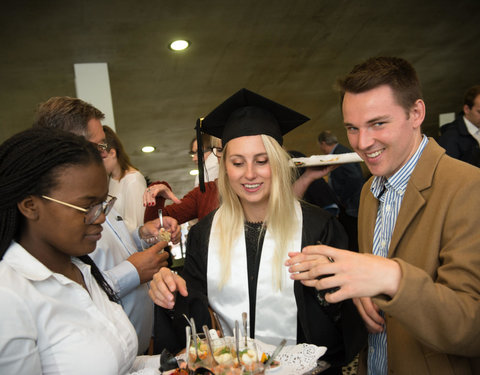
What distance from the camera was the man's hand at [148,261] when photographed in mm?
1961

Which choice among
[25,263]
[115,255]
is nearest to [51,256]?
[25,263]

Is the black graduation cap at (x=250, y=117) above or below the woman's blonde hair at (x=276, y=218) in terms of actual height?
above

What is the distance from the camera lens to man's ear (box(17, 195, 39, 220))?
1.19 m

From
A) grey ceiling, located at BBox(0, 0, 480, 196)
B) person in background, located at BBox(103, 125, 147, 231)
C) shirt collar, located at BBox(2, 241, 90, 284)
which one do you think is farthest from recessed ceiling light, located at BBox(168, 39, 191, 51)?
A: shirt collar, located at BBox(2, 241, 90, 284)

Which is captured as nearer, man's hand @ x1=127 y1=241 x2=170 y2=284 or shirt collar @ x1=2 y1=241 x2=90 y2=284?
shirt collar @ x1=2 y1=241 x2=90 y2=284

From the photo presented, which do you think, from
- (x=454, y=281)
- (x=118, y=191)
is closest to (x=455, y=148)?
(x=454, y=281)

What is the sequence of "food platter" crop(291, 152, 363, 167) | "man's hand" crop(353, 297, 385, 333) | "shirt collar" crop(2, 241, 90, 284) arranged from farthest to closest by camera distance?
"food platter" crop(291, 152, 363, 167), "man's hand" crop(353, 297, 385, 333), "shirt collar" crop(2, 241, 90, 284)

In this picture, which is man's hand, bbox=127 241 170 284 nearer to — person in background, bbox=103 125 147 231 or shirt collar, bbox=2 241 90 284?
shirt collar, bbox=2 241 90 284

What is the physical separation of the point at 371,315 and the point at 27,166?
139 centimetres

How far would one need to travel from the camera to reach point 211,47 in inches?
196

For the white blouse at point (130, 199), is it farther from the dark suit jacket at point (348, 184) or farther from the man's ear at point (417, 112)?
the dark suit jacket at point (348, 184)

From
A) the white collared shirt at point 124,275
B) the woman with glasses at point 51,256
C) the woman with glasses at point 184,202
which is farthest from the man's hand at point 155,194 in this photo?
the woman with glasses at point 51,256

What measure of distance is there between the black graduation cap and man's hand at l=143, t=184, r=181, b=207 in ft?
2.43

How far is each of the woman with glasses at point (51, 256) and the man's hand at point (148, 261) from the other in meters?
0.56
